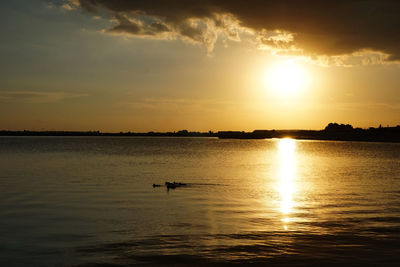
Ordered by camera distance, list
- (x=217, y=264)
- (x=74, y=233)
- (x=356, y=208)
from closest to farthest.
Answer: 1. (x=217, y=264)
2. (x=74, y=233)
3. (x=356, y=208)

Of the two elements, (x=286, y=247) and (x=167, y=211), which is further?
(x=167, y=211)

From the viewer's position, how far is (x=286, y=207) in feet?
108

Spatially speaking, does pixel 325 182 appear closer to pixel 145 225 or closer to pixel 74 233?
pixel 145 225

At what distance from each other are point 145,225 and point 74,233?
4394 millimetres

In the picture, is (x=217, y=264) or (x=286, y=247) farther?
(x=286, y=247)

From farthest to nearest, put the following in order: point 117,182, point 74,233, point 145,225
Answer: point 117,182 < point 145,225 < point 74,233

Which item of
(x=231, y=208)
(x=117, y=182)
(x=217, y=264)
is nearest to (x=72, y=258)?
(x=217, y=264)

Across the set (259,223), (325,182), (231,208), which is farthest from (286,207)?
(325,182)

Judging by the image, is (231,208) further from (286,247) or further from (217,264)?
(217,264)

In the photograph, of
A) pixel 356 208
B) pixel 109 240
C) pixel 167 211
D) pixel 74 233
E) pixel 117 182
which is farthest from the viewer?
pixel 117 182

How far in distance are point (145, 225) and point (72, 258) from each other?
7325 millimetres

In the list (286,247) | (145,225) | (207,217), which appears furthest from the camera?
(207,217)

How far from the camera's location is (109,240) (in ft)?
71.7

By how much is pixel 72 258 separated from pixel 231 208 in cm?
1584
